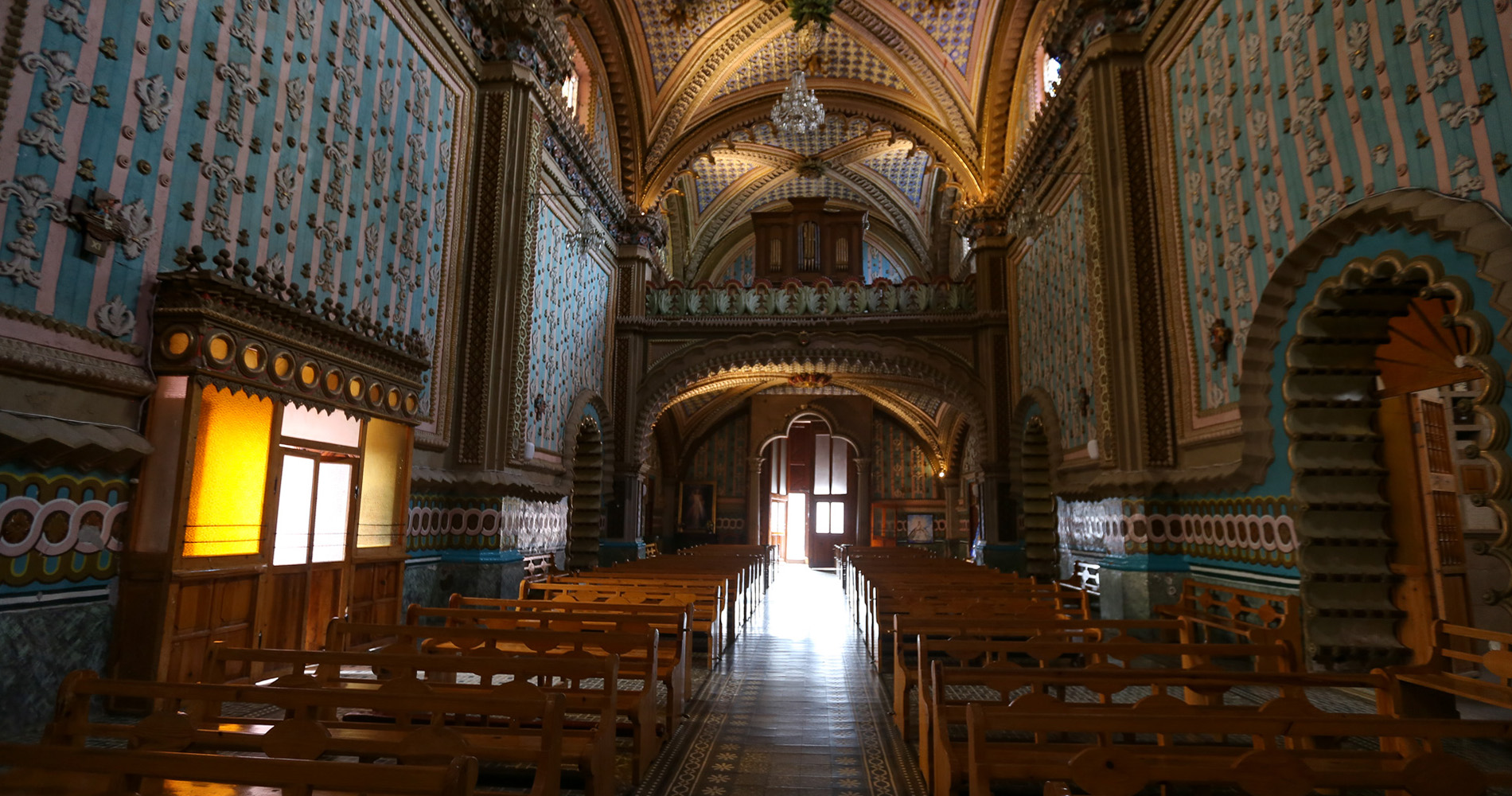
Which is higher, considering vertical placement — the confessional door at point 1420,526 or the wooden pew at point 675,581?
the confessional door at point 1420,526

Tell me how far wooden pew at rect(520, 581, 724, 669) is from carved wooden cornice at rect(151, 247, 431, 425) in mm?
2430

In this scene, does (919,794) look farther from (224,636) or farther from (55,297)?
(55,297)

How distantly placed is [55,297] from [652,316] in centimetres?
1223

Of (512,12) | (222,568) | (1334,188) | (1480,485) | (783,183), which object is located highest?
(783,183)

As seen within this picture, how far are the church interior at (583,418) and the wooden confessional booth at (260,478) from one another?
4 cm

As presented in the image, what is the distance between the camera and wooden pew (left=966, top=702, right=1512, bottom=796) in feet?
7.35

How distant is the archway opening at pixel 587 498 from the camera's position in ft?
49.0

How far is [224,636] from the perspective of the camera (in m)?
5.64

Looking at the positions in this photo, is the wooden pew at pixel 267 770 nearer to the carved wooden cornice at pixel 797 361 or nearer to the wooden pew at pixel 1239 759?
the wooden pew at pixel 1239 759

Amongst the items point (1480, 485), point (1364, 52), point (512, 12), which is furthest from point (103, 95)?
point (1480, 485)

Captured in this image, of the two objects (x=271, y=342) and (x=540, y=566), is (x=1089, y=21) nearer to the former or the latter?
(x=271, y=342)

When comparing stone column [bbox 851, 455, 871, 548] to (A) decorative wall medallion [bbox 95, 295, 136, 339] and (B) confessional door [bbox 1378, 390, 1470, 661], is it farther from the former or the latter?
(A) decorative wall medallion [bbox 95, 295, 136, 339]

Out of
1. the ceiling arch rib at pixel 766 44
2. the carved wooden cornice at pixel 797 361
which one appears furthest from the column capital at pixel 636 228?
the carved wooden cornice at pixel 797 361

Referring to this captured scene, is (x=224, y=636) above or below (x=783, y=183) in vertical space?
below
